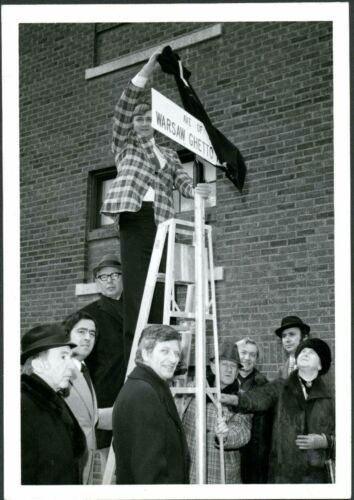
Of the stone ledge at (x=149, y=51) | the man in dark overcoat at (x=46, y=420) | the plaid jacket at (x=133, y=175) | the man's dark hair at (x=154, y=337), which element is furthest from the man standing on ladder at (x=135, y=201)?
A: the stone ledge at (x=149, y=51)

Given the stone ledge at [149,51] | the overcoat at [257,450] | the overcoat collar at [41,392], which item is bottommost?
the overcoat at [257,450]

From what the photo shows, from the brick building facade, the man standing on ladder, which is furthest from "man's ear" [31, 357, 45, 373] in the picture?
the brick building facade

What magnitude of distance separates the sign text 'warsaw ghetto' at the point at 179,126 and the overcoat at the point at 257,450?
1.85 m

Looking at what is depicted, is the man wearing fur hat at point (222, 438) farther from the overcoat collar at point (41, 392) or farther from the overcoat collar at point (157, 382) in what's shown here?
the overcoat collar at point (41, 392)

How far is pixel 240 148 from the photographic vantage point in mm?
6789

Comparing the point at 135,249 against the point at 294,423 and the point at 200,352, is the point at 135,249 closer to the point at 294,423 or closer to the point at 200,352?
the point at 200,352

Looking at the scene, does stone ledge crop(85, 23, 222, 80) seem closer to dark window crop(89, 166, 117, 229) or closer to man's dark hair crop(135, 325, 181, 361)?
dark window crop(89, 166, 117, 229)

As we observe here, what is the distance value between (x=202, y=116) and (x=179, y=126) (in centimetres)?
115

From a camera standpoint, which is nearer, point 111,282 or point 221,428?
point 221,428

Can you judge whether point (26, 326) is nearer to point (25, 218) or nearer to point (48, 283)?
point (48, 283)

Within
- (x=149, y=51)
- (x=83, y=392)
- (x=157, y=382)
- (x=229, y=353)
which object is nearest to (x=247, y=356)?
(x=229, y=353)

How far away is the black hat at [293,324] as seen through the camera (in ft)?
19.2

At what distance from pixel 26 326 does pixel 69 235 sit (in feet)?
3.47

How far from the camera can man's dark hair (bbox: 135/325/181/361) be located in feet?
14.3
